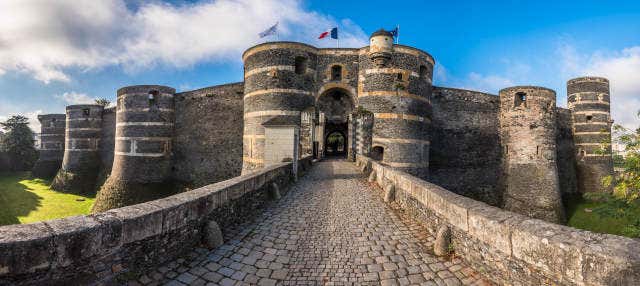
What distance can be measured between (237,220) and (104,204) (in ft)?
64.0

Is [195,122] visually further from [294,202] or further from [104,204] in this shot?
[294,202]

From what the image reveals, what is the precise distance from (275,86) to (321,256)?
13.4 meters

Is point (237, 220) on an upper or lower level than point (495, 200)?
upper

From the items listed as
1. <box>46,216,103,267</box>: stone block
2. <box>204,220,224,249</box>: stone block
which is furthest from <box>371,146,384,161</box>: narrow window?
<box>46,216,103,267</box>: stone block

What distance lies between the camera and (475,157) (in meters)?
20.2

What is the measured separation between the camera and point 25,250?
2.09 metres

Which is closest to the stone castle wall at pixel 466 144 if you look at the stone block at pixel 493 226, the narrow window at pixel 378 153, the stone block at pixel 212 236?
the narrow window at pixel 378 153

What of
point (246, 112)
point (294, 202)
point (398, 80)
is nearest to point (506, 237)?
point (294, 202)

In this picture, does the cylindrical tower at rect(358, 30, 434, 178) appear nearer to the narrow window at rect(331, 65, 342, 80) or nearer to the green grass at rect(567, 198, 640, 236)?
the narrow window at rect(331, 65, 342, 80)

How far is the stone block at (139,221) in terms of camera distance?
2.85 metres

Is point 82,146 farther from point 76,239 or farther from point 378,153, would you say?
point 76,239

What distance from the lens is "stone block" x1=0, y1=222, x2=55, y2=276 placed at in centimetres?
202

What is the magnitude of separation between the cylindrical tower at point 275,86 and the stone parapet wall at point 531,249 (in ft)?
41.9

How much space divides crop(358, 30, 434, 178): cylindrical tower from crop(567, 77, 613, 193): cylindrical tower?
14.2 meters
